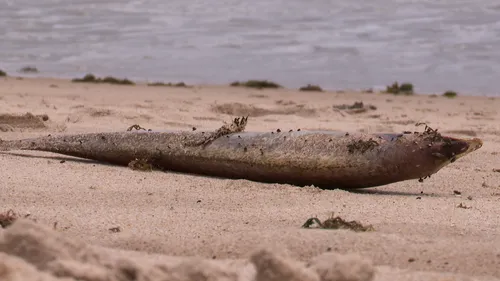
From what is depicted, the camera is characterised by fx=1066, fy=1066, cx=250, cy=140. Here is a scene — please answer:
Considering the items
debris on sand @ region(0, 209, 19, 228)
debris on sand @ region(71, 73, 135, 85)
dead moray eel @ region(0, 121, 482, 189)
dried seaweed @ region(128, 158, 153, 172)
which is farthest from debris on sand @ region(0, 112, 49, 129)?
debris on sand @ region(71, 73, 135, 85)

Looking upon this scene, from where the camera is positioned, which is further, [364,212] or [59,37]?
[59,37]

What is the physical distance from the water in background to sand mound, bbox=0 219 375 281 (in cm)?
1076

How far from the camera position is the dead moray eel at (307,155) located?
20.6 feet

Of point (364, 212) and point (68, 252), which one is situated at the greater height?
point (68, 252)

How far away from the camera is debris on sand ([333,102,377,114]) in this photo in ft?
38.7

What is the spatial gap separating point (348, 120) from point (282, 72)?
162 inches

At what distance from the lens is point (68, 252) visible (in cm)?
335

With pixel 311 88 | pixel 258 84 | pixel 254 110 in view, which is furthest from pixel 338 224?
pixel 258 84

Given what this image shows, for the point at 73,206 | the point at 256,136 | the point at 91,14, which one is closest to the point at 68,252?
the point at 73,206

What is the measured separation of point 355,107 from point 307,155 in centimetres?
562

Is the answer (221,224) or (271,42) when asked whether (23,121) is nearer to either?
(221,224)

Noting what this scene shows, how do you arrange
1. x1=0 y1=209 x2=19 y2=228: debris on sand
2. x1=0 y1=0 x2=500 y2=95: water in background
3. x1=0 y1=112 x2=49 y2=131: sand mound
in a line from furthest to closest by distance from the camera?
1. x1=0 y1=0 x2=500 y2=95: water in background
2. x1=0 y1=112 x2=49 y2=131: sand mound
3. x1=0 y1=209 x2=19 y2=228: debris on sand

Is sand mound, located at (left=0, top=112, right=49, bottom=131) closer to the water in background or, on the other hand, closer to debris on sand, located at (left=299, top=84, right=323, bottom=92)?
debris on sand, located at (left=299, top=84, right=323, bottom=92)

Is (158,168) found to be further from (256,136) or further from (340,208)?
(340,208)
